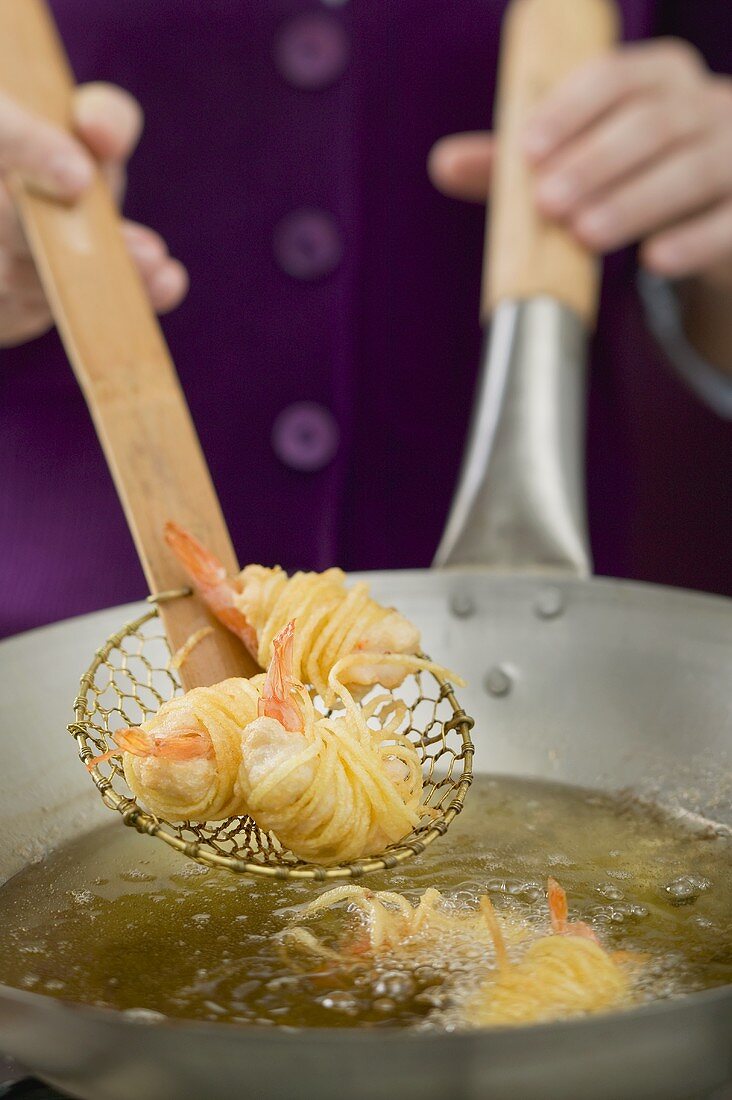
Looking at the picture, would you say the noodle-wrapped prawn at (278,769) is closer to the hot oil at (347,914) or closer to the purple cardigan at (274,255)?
the hot oil at (347,914)

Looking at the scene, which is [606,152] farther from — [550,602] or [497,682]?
[497,682]

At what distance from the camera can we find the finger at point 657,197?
1.79 meters

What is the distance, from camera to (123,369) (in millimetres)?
1406

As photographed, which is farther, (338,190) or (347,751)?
(338,190)

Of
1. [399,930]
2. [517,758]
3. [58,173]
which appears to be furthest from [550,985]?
[58,173]

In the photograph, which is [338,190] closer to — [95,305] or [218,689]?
[95,305]

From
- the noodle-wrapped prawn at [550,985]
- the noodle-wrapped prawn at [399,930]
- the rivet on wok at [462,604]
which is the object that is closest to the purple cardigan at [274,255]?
the rivet on wok at [462,604]

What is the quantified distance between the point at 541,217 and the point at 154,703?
95cm

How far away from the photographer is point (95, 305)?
143 cm

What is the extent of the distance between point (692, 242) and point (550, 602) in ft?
2.48

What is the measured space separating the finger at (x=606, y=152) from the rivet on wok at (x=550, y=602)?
627mm

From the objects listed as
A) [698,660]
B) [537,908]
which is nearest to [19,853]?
[537,908]

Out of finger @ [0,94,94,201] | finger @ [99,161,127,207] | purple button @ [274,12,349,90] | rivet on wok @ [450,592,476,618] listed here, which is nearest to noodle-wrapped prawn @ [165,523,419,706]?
rivet on wok @ [450,592,476,618]

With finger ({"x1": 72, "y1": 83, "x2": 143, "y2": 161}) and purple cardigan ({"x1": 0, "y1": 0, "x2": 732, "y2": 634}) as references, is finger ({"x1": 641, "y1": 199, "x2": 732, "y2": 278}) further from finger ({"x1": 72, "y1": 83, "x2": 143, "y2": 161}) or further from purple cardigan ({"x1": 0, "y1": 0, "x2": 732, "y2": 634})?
finger ({"x1": 72, "y1": 83, "x2": 143, "y2": 161})
